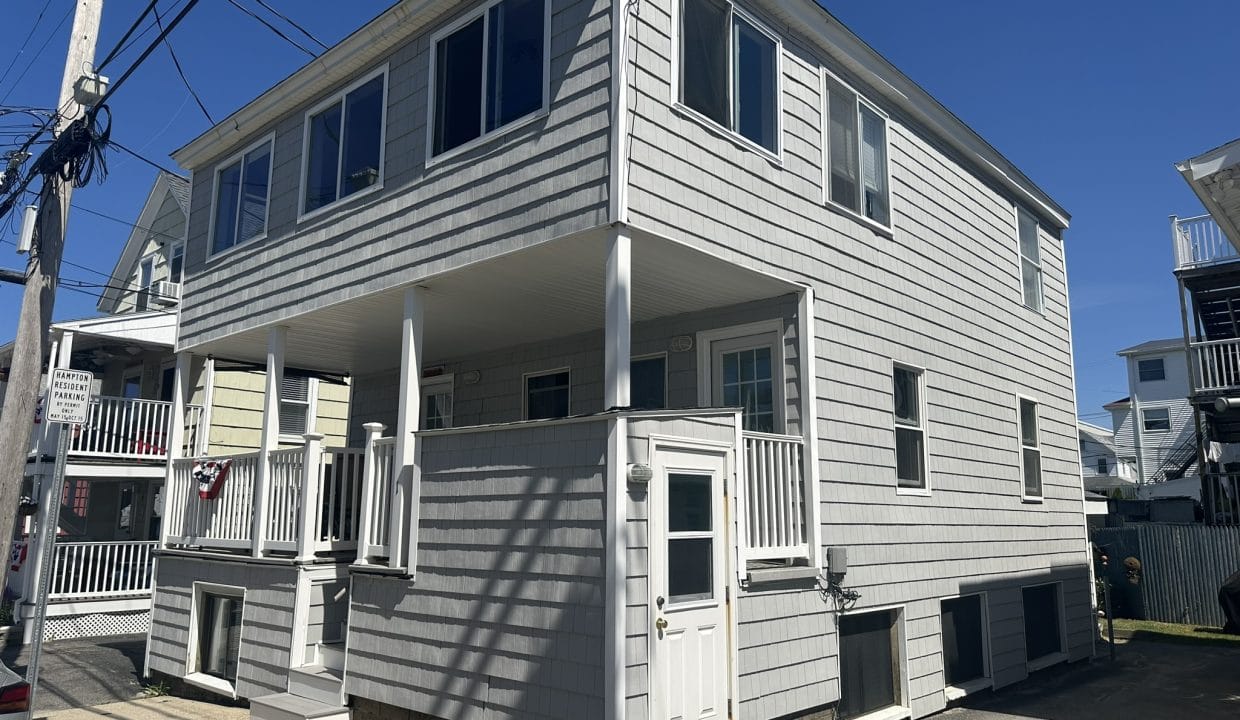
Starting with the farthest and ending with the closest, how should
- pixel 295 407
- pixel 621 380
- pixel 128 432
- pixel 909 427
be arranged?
1. pixel 295 407
2. pixel 128 432
3. pixel 909 427
4. pixel 621 380

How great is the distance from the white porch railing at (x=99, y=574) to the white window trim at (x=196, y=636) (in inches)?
202

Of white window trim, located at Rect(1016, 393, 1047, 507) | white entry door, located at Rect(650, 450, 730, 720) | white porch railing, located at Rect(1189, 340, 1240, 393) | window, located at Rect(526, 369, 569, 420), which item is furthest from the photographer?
white porch railing, located at Rect(1189, 340, 1240, 393)

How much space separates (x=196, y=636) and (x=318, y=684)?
2.99m

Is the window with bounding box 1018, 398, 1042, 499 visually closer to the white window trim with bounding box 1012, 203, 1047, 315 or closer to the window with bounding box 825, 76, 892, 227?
the white window trim with bounding box 1012, 203, 1047, 315

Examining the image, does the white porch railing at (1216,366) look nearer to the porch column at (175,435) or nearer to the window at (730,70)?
the window at (730,70)

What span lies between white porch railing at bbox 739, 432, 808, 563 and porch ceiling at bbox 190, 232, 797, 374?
152 centimetres

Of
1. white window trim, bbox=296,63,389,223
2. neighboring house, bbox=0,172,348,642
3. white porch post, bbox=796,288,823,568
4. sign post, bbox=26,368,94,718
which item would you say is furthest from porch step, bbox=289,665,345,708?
white window trim, bbox=296,63,389,223

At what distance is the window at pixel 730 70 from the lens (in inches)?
293

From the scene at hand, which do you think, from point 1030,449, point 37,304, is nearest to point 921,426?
point 1030,449

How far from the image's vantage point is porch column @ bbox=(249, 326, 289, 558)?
31.8 ft

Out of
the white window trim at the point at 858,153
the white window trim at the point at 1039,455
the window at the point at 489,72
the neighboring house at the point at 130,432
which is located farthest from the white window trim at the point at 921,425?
the neighboring house at the point at 130,432

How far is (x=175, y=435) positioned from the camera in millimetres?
11758

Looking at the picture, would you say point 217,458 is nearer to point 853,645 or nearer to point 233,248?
point 233,248

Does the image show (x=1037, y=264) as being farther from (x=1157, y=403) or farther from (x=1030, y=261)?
(x=1157, y=403)
